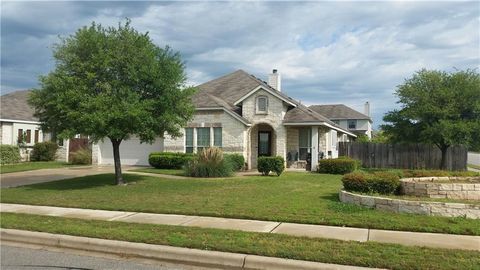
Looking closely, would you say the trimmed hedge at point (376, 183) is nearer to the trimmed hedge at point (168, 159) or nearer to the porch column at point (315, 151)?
the porch column at point (315, 151)

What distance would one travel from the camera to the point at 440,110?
82.6 ft

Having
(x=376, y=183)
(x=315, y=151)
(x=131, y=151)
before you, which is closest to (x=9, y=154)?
(x=131, y=151)

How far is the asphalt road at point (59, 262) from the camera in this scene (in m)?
6.87

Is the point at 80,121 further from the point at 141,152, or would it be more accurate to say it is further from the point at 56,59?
the point at 141,152

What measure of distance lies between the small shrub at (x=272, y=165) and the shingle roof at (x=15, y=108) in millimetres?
19930

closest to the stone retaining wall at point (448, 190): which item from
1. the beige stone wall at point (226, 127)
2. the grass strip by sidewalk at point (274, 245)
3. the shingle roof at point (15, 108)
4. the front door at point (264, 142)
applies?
the grass strip by sidewalk at point (274, 245)

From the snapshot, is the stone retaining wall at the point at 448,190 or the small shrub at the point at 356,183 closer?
the stone retaining wall at the point at 448,190

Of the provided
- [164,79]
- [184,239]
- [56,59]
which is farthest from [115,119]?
[184,239]

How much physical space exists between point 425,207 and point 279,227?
11.7 feet

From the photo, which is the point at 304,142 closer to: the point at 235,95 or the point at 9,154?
the point at 235,95

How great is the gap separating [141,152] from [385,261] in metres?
23.4

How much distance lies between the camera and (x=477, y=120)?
25375 mm

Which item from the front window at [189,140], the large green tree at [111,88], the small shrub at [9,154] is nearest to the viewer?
the large green tree at [111,88]

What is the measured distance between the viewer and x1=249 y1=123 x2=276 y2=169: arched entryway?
26.6 metres
